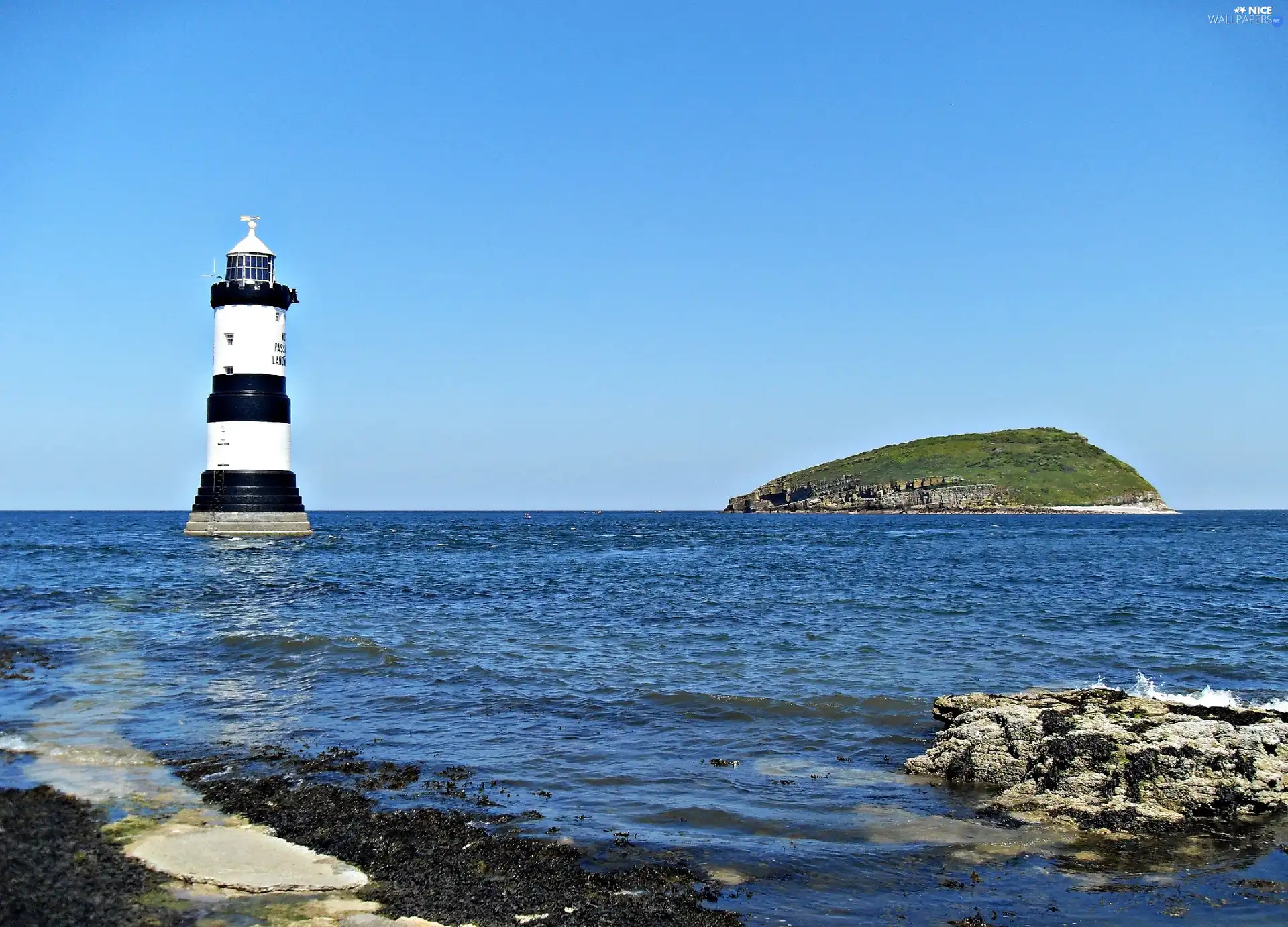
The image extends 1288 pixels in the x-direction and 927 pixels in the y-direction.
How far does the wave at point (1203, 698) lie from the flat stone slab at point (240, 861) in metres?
13.5

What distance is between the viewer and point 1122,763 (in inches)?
505

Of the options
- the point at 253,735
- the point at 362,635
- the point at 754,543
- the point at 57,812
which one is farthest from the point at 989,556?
the point at 57,812

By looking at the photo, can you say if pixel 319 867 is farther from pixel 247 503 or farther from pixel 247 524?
pixel 247 524

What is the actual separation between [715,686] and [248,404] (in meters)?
47.9

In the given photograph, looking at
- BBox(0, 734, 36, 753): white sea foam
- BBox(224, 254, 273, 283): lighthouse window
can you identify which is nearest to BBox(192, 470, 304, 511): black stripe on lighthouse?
BBox(224, 254, 273, 283): lighthouse window

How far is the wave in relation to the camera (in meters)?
16.4

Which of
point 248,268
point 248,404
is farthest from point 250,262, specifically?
point 248,404

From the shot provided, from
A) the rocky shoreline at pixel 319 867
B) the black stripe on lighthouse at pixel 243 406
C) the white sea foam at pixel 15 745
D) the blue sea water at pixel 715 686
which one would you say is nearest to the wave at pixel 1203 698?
the blue sea water at pixel 715 686

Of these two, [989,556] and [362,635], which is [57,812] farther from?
[989,556]

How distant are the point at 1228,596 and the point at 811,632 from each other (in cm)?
2070

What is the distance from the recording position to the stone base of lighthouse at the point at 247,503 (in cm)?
6038

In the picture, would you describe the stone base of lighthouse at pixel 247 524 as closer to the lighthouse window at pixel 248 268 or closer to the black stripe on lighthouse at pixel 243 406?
the black stripe on lighthouse at pixel 243 406

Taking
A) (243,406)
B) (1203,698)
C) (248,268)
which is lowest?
(1203,698)

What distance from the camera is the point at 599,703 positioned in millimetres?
18250
